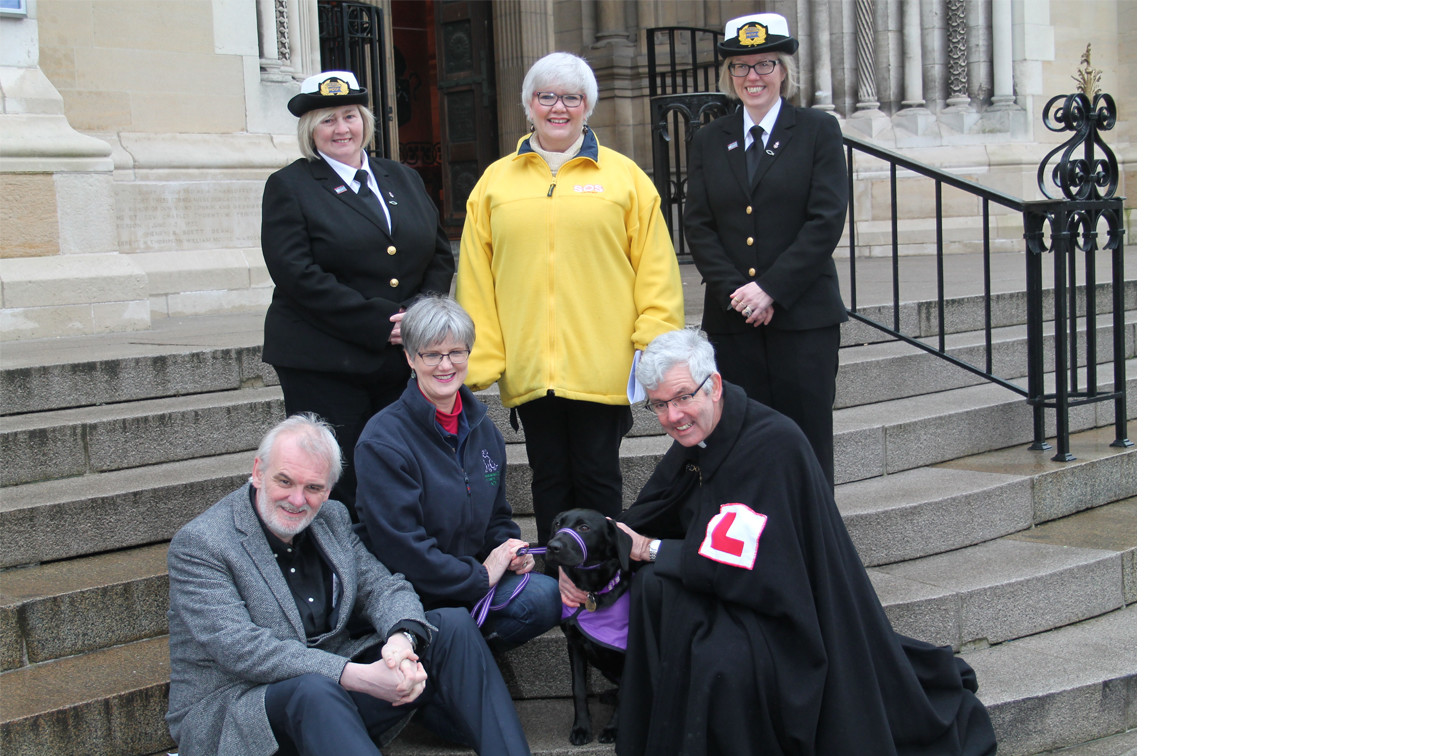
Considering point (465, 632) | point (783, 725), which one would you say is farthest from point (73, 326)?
point (783, 725)

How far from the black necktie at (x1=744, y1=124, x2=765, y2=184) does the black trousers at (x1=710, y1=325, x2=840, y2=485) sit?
0.53m

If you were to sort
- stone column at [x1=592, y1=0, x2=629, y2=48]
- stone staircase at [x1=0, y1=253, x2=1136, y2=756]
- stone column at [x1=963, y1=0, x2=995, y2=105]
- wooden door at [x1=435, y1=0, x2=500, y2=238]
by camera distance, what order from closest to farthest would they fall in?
stone staircase at [x1=0, y1=253, x2=1136, y2=756] < stone column at [x1=963, y1=0, x2=995, y2=105] < wooden door at [x1=435, y1=0, x2=500, y2=238] < stone column at [x1=592, y1=0, x2=629, y2=48]

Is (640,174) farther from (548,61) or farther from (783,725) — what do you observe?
(783,725)

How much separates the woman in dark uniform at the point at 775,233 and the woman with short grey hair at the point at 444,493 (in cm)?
95

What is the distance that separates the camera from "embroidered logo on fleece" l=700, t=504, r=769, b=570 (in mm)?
3248

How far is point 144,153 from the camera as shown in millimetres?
6840

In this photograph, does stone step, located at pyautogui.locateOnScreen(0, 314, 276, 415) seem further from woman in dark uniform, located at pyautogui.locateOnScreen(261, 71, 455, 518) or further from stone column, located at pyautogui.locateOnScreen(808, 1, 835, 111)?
stone column, located at pyautogui.locateOnScreen(808, 1, 835, 111)

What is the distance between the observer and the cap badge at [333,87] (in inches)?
147

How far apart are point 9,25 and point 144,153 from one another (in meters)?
1.01

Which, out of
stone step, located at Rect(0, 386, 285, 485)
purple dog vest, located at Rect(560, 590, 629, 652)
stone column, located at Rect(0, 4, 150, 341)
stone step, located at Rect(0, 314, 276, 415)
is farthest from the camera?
stone column, located at Rect(0, 4, 150, 341)

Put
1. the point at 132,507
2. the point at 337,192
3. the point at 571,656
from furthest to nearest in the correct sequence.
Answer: the point at 132,507, the point at 337,192, the point at 571,656

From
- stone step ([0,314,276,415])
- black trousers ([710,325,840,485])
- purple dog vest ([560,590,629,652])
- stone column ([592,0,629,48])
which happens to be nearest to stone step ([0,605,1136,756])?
purple dog vest ([560,590,629,652])

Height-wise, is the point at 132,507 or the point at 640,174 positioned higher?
the point at 640,174

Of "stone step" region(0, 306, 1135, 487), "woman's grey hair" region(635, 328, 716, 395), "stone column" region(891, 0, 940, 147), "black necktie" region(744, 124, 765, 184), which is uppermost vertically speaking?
"stone column" region(891, 0, 940, 147)
